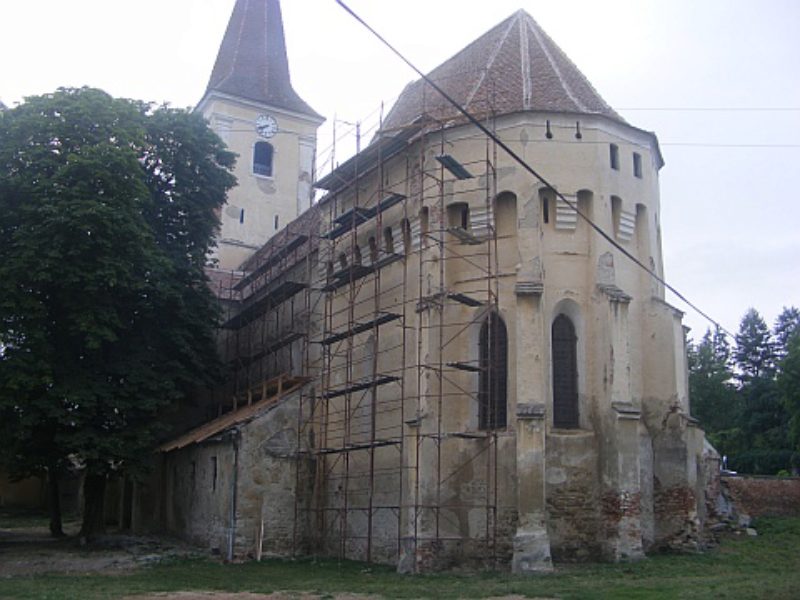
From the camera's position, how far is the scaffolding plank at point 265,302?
3262 centimetres

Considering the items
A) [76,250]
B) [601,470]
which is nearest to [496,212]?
[601,470]

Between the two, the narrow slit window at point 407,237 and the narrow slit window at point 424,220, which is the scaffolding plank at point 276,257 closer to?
the narrow slit window at point 407,237

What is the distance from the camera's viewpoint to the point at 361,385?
25.1m

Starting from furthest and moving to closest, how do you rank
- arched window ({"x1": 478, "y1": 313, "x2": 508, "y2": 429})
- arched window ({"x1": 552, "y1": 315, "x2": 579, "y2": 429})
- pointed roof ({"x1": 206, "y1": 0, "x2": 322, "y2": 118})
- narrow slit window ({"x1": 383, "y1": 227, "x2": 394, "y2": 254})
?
pointed roof ({"x1": 206, "y1": 0, "x2": 322, "y2": 118}), narrow slit window ({"x1": 383, "y1": 227, "x2": 394, "y2": 254}), arched window ({"x1": 478, "y1": 313, "x2": 508, "y2": 429}), arched window ({"x1": 552, "y1": 315, "x2": 579, "y2": 429})

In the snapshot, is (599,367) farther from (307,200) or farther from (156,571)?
(307,200)

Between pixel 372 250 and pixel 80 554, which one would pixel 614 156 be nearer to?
pixel 372 250

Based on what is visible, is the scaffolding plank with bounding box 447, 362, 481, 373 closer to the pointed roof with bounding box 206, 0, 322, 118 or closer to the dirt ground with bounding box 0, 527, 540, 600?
the dirt ground with bounding box 0, 527, 540, 600

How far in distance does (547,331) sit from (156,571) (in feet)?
39.1

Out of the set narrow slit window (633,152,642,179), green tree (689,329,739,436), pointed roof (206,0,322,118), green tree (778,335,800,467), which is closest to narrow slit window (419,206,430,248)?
narrow slit window (633,152,642,179)

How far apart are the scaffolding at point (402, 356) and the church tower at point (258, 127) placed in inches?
646

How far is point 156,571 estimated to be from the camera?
23.8 meters

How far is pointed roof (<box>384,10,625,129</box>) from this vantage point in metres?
24.8

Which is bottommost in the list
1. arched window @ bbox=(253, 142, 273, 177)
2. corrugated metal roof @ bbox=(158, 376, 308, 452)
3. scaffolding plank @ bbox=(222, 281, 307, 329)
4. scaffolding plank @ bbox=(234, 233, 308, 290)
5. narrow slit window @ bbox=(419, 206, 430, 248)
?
corrugated metal roof @ bbox=(158, 376, 308, 452)

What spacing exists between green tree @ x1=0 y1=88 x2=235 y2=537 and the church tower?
1480 cm
